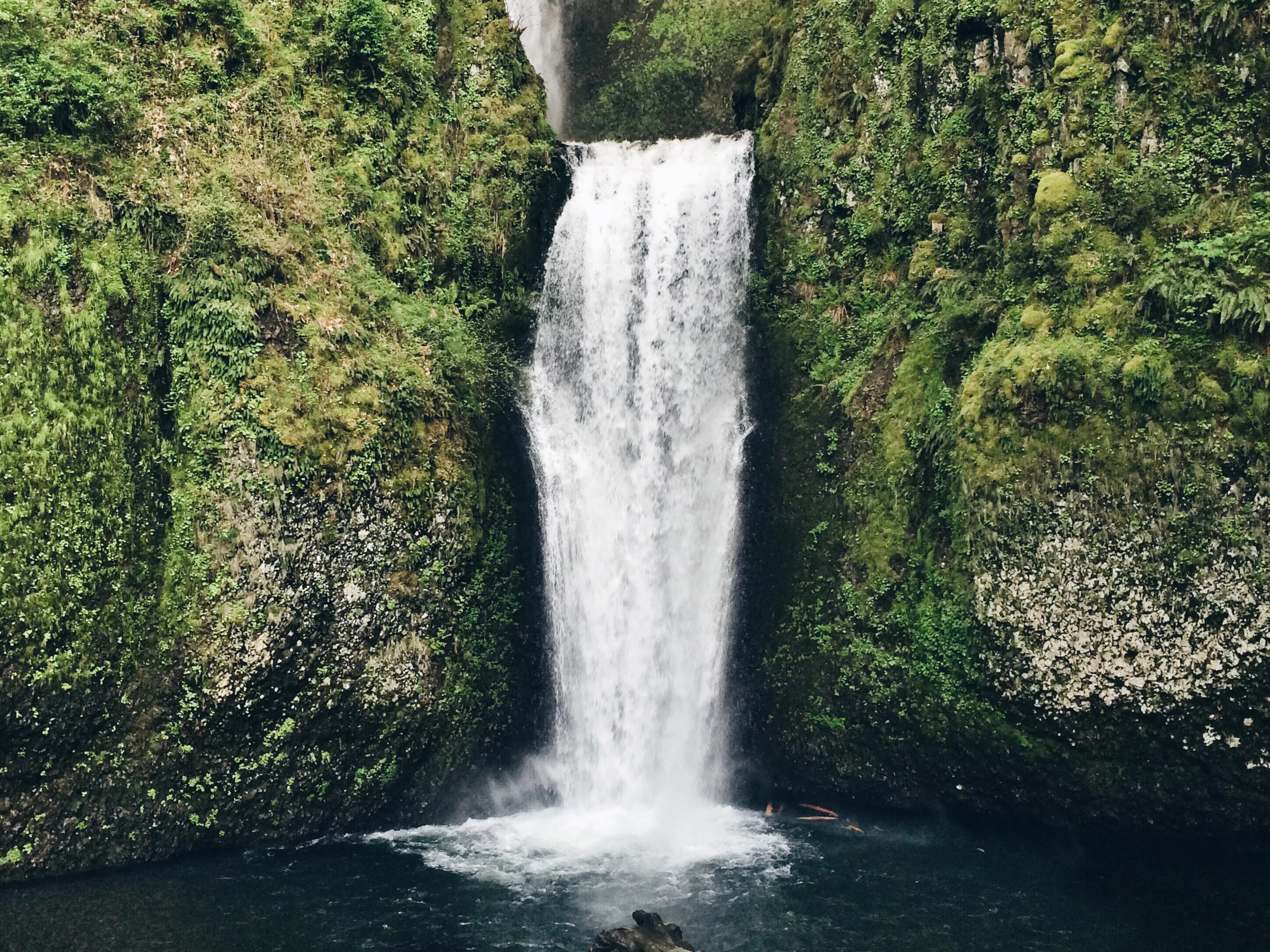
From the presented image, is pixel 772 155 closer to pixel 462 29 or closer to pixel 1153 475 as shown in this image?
pixel 462 29

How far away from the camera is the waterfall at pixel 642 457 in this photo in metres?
13.4

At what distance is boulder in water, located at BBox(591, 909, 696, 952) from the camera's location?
847 centimetres

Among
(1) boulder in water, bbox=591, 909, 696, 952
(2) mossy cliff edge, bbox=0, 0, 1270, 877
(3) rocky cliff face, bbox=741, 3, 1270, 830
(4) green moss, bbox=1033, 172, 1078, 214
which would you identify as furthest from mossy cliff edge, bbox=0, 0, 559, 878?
(4) green moss, bbox=1033, 172, 1078, 214

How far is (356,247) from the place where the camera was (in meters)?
13.2

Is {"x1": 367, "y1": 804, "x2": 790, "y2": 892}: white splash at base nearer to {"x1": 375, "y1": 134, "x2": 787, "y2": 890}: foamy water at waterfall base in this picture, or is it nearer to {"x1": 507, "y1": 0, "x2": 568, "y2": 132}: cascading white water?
{"x1": 375, "y1": 134, "x2": 787, "y2": 890}: foamy water at waterfall base

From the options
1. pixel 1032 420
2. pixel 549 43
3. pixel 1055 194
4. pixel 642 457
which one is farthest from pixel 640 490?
pixel 549 43

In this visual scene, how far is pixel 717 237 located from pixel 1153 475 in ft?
22.8

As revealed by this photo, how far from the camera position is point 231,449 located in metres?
11.3

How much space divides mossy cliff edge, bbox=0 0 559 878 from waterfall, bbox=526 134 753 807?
2.98 ft

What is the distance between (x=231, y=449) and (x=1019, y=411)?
356 inches

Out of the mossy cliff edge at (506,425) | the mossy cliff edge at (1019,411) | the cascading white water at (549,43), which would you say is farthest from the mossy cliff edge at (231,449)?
the cascading white water at (549,43)

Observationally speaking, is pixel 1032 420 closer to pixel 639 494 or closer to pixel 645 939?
pixel 639 494

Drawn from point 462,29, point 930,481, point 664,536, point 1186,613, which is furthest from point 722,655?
point 462,29

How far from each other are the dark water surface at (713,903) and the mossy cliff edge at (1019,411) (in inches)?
38.8
